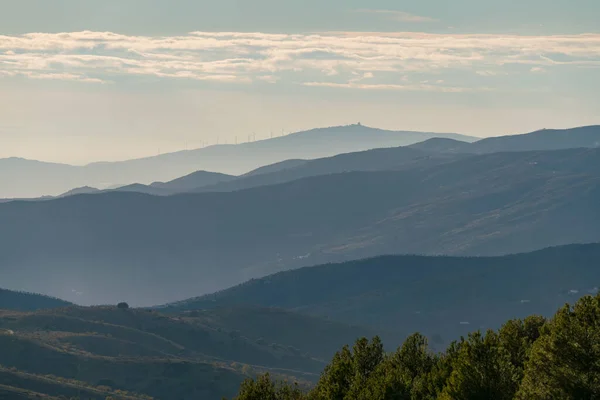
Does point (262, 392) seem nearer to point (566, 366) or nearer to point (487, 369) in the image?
point (487, 369)

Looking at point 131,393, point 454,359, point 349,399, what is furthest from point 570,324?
point 131,393

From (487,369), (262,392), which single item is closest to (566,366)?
(487,369)

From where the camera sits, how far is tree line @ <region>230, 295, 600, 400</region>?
48250 mm

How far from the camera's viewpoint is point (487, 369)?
54438 mm

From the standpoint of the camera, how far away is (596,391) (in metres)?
46.9

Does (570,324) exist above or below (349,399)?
above

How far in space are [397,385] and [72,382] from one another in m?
147

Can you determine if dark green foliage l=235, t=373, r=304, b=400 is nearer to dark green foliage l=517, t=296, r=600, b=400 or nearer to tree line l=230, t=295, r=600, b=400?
tree line l=230, t=295, r=600, b=400

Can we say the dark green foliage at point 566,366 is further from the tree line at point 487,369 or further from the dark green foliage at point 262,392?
the dark green foliage at point 262,392

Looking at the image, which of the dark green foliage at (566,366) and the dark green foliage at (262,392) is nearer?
the dark green foliage at (566,366)

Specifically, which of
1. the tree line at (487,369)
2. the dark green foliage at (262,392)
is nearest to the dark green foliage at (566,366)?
the tree line at (487,369)

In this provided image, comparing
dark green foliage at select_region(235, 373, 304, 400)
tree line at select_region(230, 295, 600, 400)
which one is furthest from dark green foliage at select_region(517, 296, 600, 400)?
dark green foliage at select_region(235, 373, 304, 400)

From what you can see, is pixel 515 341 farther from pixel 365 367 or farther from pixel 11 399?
pixel 11 399

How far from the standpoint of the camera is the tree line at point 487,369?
48.2 metres
